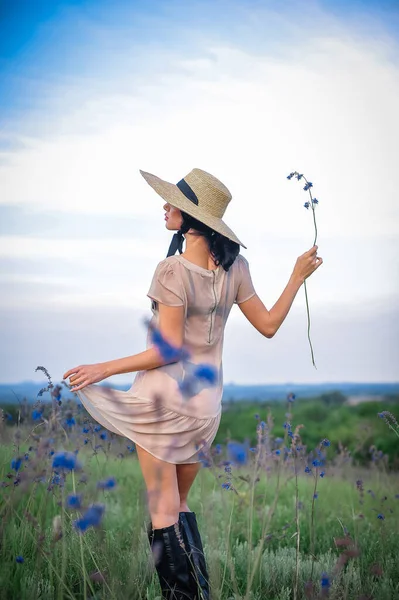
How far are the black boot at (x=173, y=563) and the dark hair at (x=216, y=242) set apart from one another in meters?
1.13

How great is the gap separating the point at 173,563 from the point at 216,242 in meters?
1.36

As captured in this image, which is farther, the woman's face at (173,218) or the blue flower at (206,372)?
the woman's face at (173,218)

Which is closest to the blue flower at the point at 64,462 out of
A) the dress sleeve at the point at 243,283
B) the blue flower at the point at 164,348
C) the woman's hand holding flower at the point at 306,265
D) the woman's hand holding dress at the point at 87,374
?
the woman's hand holding dress at the point at 87,374

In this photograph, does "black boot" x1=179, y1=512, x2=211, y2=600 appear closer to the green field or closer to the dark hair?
the green field

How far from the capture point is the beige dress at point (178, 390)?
3021 mm

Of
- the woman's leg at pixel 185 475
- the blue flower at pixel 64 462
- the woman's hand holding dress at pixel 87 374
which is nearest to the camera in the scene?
the blue flower at pixel 64 462

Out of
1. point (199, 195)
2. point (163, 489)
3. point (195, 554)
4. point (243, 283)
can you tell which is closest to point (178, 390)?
point (163, 489)

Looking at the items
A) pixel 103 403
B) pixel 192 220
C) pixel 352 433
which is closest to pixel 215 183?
pixel 192 220

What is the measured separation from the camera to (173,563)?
10.0ft

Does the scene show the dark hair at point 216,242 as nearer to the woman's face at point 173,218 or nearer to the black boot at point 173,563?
the woman's face at point 173,218

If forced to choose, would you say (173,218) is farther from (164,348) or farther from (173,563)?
(173,563)

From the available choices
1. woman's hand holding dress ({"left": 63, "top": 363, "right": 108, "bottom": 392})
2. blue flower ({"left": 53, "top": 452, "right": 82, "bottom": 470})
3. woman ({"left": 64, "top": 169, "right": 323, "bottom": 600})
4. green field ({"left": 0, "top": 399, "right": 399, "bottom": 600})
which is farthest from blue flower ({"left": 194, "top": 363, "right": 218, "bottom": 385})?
blue flower ({"left": 53, "top": 452, "right": 82, "bottom": 470})

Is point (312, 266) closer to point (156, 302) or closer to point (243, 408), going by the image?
point (156, 302)

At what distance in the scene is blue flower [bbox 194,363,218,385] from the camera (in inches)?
118
